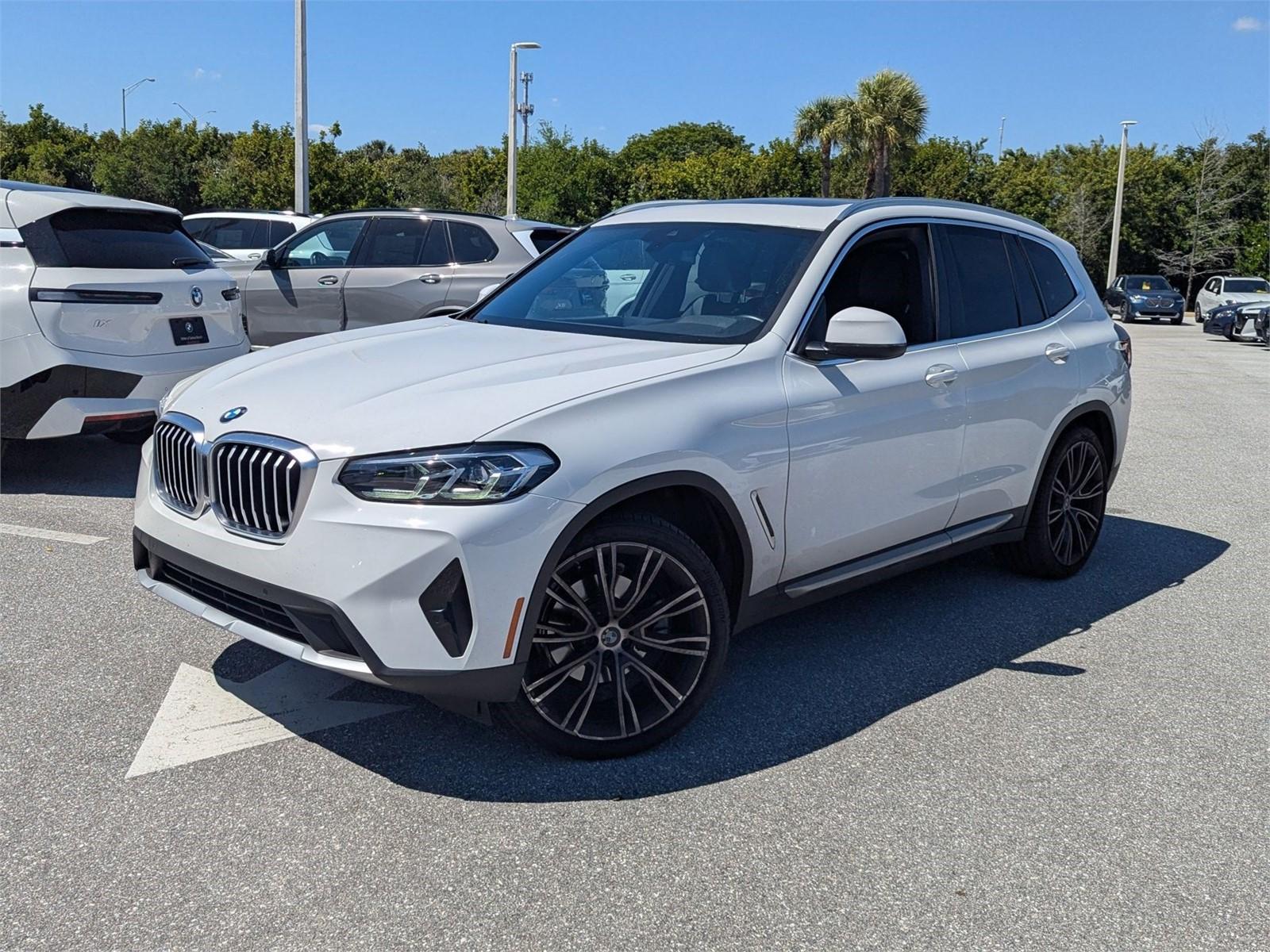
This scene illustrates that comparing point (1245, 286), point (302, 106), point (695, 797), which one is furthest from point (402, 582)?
point (1245, 286)

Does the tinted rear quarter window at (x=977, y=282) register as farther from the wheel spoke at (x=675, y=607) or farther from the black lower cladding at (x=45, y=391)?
the black lower cladding at (x=45, y=391)

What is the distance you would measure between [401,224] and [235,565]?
8.08 meters

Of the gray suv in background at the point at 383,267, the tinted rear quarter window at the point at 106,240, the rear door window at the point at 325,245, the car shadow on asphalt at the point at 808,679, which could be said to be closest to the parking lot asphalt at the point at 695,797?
the car shadow on asphalt at the point at 808,679

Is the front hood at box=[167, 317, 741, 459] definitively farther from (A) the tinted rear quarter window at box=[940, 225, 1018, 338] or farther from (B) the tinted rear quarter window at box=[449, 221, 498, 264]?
(B) the tinted rear quarter window at box=[449, 221, 498, 264]

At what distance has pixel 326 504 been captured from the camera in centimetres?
323

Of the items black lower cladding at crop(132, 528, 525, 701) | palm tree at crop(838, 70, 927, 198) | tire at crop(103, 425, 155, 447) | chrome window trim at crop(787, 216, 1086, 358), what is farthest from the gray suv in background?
palm tree at crop(838, 70, 927, 198)

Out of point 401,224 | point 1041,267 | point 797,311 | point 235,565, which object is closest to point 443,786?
point 235,565

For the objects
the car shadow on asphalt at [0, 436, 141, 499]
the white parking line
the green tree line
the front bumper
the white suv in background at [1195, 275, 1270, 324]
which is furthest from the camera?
the green tree line

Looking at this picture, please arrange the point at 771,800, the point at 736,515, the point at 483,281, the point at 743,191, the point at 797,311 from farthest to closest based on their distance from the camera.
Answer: the point at 743,191 < the point at 483,281 < the point at 797,311 < the point at 736,515 < the point at 771,800

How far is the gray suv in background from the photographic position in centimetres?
1070

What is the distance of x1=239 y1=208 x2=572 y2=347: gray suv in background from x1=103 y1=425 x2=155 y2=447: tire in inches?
111

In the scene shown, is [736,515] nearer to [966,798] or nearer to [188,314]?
[966,798]

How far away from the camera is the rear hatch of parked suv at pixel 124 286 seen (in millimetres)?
6535

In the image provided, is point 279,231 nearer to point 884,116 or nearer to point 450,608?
point 450,608
